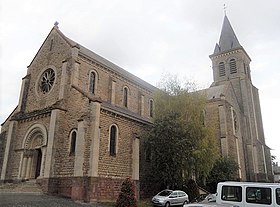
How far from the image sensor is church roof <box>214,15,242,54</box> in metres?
50.1

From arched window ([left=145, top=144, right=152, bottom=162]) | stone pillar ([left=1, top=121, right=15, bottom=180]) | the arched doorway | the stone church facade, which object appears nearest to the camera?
the stone church facade

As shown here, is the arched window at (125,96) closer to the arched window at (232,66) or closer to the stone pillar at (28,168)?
the stone pillar at (28,168)

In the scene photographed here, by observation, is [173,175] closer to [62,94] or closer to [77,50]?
[62,94]

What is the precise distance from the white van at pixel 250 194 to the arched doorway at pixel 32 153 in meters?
15.7

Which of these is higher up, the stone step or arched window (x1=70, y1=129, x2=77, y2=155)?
arched window (x1=70, y1=129, x2=77, y2=155)

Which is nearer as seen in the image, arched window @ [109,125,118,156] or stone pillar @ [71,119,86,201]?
stone pillar @ [71,119,86,201]

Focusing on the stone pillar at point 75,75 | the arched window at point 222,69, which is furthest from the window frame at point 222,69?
the stone pillar at point 75,75

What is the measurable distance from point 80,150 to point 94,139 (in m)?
1.31

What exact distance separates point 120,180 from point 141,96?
13148 millimetres

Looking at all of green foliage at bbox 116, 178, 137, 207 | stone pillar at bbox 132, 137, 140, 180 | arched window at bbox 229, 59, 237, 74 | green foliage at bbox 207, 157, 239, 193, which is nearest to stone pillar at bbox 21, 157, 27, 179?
stone pillar at bbox 132, 137, 140, 180

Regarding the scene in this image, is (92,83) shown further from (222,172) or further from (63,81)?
(222,172)

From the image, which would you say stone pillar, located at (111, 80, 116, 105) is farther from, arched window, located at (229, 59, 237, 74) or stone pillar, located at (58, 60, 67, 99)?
arched window, located at (229, 59, 237, 74)

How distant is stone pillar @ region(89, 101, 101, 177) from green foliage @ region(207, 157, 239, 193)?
1672cm

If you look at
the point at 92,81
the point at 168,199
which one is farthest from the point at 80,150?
the point at 92,81
